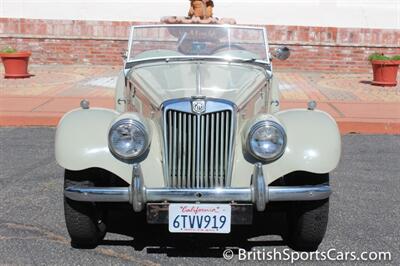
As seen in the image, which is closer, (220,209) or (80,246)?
(220,209)

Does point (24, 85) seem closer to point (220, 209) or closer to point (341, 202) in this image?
point (341, 202)

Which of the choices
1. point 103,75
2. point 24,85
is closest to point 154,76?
point 24,85

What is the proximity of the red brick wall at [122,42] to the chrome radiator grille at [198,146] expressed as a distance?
31.5ft

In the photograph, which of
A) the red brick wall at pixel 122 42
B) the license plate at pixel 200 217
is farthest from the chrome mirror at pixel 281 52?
the red brick wall at pixel 122 42

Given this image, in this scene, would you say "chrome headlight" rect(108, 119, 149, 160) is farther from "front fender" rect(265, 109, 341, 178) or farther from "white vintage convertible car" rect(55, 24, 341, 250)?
"front fender" rect(265, 109, 341, 178)

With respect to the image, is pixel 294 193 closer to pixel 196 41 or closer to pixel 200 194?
pixel 200 194

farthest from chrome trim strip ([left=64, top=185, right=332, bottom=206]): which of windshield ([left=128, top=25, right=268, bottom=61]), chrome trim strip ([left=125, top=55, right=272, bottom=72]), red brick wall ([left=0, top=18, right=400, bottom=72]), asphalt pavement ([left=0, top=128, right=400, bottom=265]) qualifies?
red brick wall ([left=0, top=18, right=400, bottom=72])

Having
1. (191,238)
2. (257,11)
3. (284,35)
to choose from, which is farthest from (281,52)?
(257,11)

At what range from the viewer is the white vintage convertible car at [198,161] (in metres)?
3.66

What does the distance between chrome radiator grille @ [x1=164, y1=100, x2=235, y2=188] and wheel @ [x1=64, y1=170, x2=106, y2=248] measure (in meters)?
0.54

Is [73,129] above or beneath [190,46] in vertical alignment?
beneath

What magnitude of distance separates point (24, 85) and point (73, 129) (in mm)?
A: 7105

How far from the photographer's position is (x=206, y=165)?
12.5 feet

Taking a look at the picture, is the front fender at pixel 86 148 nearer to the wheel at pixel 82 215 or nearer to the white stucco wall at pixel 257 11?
the wheel at pixel 82 215
